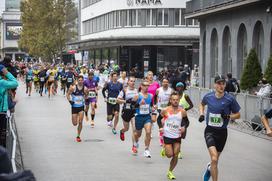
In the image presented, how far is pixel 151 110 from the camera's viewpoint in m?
14.6

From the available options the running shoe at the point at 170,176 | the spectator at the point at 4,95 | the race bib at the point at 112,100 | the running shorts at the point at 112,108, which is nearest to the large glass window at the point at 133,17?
the running shorts at the point at 112,108

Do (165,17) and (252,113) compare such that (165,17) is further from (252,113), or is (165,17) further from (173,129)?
(173,129)

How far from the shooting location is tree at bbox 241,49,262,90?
29031 mm

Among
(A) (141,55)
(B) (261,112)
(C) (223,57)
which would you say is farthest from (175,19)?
(B) (261,112)

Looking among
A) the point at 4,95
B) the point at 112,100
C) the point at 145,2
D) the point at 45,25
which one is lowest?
the point at 112,100

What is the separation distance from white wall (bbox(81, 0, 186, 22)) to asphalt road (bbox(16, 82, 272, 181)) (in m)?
45.3

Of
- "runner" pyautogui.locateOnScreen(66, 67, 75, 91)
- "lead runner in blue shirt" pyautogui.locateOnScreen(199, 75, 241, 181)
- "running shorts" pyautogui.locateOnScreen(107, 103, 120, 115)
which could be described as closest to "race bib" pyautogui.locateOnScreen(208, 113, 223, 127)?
"lead runner in blue shirt" pyautogui.locateOnScreen(199, 75, 241, 181)

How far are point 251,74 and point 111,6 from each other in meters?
46.2

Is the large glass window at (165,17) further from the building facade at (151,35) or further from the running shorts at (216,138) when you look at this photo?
the running shorts at (216,138)

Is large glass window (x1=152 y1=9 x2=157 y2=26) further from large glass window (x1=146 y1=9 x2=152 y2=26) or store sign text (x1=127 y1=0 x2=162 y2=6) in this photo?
store sign text (x1=127 y1=0 x2=162 y2=6)

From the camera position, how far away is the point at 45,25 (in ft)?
311

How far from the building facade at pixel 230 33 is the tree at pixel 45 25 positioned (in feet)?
164

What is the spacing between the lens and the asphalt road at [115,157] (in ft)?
39.9

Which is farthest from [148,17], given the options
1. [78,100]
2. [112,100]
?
[78,100]
